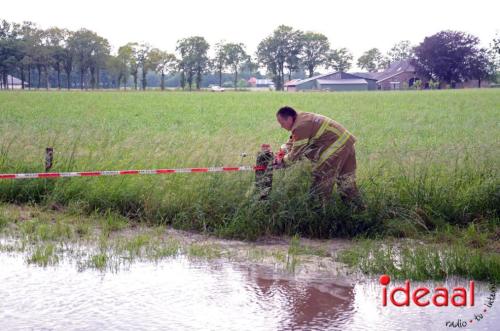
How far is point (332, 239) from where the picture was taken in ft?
27.9

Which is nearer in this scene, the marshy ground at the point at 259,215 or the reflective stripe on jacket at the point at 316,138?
the marshy ground at the point at 259,215

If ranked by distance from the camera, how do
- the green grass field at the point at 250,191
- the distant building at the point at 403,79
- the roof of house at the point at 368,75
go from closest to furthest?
the green grass field at the point at 250,191, the distant building at the point at 403,79, the roof of house at the point at 368,75

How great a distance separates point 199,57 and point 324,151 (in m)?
124

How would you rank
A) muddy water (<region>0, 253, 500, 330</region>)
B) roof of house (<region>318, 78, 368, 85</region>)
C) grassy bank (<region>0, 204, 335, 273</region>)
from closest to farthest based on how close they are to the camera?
muddy water (<region>0, 253, 500, 330</region>)
grassy bank (<region>0, 204, 335, 273</region>)
roof of house (<region>318, 78, 368, 85</region>)

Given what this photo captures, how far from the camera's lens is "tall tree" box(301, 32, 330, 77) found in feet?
445

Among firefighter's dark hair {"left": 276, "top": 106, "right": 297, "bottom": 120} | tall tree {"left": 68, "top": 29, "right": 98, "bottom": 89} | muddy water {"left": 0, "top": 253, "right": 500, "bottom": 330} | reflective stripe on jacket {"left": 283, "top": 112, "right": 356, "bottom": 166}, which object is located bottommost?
muddy water {"left": 0, "top": 253, "right": 500, "bottom": 330}

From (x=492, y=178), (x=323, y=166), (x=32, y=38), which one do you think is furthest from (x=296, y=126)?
Result: (x=32, y=38)

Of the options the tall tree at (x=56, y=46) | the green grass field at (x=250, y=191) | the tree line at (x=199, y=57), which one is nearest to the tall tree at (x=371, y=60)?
the tree line at (x=199, y=57)

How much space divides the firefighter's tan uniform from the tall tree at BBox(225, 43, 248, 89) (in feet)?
412

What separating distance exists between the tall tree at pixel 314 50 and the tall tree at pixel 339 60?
42.1 inches

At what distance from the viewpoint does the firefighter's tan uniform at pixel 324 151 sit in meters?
8.61

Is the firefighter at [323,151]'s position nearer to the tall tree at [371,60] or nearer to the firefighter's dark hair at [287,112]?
the firefighter's dark hair at [287,112]

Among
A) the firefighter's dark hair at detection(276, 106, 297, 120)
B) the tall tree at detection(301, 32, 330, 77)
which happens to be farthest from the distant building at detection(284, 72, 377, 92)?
the firefighter's dark hair at detection(276, 106, 297, 120)

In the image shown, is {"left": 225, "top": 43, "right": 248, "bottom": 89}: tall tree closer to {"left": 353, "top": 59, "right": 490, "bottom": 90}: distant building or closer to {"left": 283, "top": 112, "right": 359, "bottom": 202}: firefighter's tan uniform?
{"left": 353, "top": 59, "right": 490, "bottom": 90}: distant building
